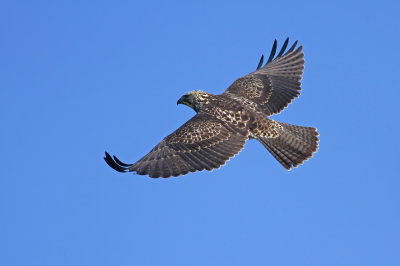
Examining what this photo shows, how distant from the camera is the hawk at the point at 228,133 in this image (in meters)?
13.5

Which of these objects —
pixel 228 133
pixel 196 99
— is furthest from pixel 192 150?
pixel 196 99

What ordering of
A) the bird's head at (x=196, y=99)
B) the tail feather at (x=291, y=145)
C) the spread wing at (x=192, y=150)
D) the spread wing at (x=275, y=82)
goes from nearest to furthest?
the spread wing at (x=192, y=150) → the tail feather at (x=291, y=145) → the bird's head at (x=196, y=99) → the spread wing at (x=275, y=82)

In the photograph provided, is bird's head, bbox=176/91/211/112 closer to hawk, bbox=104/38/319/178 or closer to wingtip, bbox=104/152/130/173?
hawk, bbox=104/38/319/178

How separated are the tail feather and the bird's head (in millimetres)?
1752

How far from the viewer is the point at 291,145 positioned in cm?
1458

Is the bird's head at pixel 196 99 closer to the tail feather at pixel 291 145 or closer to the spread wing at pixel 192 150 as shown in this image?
the spread wing at pixel 192 150

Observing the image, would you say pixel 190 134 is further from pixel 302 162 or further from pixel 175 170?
pixel 302 162

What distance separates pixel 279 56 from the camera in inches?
709

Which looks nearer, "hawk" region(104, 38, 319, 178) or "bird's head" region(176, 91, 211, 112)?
"hawk" region(104, 38, 319, 178)

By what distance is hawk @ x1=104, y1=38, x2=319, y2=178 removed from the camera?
13484mm

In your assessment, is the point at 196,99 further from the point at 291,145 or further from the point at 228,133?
the point at 291,145

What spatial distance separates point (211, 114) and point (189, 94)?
4.25 ft

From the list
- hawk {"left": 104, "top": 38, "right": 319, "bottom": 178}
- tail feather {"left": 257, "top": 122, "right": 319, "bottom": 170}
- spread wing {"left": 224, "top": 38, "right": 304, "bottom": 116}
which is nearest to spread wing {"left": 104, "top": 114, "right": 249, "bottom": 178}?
hawk {"left": 104, "top": 38, "right": 319, "bottom": 178}

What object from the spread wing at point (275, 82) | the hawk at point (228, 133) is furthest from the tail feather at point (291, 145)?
the spread wing at point (275, 82)
